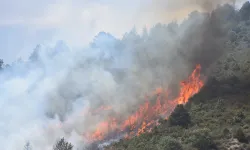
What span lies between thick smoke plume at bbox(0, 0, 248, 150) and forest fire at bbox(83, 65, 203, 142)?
174cm

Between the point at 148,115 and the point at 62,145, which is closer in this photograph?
the point at 62,145

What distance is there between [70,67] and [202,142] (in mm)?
45980

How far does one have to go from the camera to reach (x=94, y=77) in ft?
295

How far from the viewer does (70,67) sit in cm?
9231

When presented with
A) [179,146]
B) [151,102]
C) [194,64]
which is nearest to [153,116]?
[151,102]

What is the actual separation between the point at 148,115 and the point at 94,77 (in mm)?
17047

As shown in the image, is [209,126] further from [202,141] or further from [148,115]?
[148,115]

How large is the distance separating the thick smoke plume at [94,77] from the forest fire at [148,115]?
1.74m

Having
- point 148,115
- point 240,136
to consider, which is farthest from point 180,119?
point 148,115

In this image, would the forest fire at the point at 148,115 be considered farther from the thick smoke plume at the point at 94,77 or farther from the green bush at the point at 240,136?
the green bush at the point at 240,136

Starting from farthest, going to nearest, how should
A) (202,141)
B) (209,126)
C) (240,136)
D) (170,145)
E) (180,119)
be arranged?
1. (180,119)
2. (209,126)
3. (240,136)
4. (202,141)
5. (170,145)

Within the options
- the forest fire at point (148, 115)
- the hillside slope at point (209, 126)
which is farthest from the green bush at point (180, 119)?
the forest fire at point (148, 115)

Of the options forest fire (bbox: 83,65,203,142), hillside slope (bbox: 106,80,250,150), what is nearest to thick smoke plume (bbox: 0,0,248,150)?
forest fire (bbox: 83,65,203,142)

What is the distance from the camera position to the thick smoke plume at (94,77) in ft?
246
